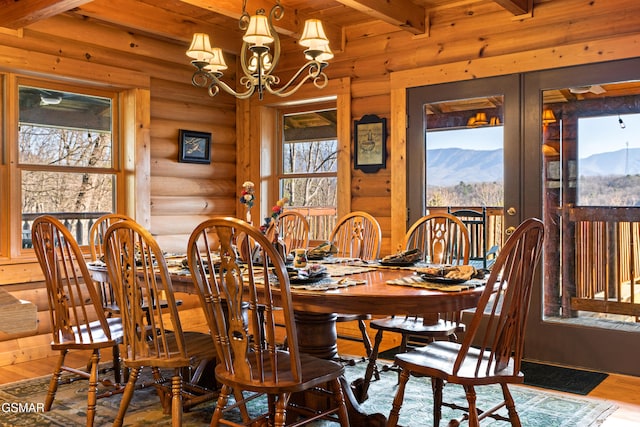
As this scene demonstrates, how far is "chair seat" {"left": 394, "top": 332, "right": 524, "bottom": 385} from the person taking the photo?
6.98 ft

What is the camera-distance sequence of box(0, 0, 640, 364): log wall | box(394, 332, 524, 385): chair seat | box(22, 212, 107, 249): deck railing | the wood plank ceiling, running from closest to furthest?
box(394, 332, 524, 385): chair seat → the wood plank ceiling → box(0, 0, 640, 364): log wall → box(22, 212, 107, 249): deck railing

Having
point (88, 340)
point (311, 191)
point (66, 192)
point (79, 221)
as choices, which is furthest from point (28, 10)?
point (311, 191)

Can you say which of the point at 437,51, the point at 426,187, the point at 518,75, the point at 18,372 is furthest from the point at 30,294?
the point at 518,75

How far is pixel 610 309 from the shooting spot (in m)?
3.89

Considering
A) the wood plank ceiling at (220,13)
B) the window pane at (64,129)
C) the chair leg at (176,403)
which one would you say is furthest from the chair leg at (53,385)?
the wood plank ceiling at (220,13)

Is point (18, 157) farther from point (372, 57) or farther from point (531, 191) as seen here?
point (531, 191)

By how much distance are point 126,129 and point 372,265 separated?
2724 millimetres

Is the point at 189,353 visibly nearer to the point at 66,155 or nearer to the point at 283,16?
the point at 66,155

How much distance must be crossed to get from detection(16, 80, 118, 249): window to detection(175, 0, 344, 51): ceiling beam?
52.4 inches

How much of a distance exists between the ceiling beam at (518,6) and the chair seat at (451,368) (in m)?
2.42

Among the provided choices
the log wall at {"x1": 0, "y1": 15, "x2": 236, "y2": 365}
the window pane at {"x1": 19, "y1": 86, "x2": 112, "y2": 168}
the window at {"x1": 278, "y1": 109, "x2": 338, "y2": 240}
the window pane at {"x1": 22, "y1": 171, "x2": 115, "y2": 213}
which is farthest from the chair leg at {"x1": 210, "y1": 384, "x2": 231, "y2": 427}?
the window at {"x1": 278, "y1": 109, "x2": 338, "y2": 240}

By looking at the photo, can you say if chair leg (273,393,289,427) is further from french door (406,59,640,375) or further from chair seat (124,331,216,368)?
french door (406,59,640,375)

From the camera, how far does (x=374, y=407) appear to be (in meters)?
3.13

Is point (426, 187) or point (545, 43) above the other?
point (545, 43)
